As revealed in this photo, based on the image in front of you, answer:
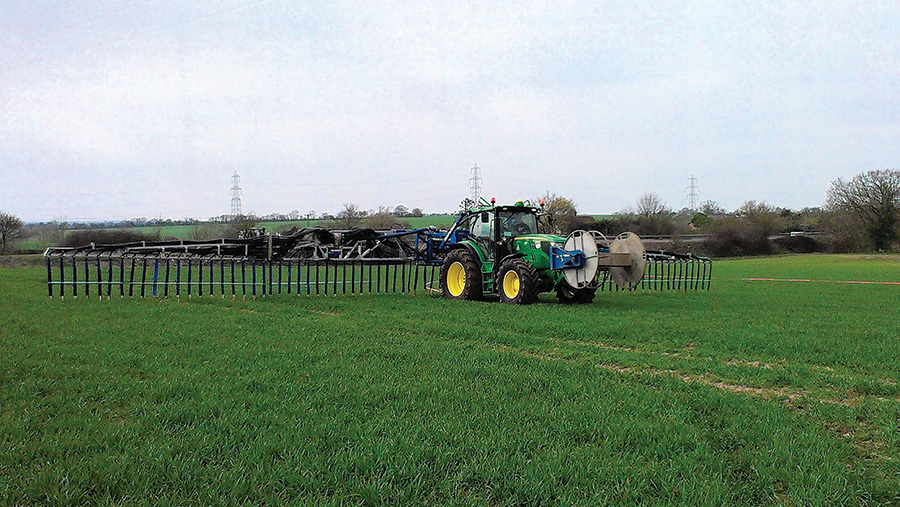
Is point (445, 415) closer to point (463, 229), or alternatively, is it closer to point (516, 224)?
point (516, 224)

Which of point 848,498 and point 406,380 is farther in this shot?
point 406,380

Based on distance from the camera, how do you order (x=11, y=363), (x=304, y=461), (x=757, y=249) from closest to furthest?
(x=304, y=461) → (x=11, y=363) → (x=757, y=249)

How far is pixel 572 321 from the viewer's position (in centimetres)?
1181

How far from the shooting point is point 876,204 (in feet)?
197

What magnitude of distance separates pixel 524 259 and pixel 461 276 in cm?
246

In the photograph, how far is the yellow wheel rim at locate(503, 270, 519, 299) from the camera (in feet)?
50.8

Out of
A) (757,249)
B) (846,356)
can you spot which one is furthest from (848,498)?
(757,249)

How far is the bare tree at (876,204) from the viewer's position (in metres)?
59.1

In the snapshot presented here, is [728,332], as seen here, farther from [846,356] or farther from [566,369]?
[566,369]

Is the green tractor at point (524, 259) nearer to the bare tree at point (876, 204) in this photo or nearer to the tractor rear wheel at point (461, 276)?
the tractor rear wheel at point (461, 276)

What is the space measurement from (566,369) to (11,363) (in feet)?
20.7

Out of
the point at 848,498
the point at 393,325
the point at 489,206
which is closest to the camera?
the point at 848,498

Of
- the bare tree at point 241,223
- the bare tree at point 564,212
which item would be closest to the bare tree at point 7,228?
the bare tree at point 241,223

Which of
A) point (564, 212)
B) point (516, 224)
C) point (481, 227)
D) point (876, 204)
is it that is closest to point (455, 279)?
point (481, 227)
